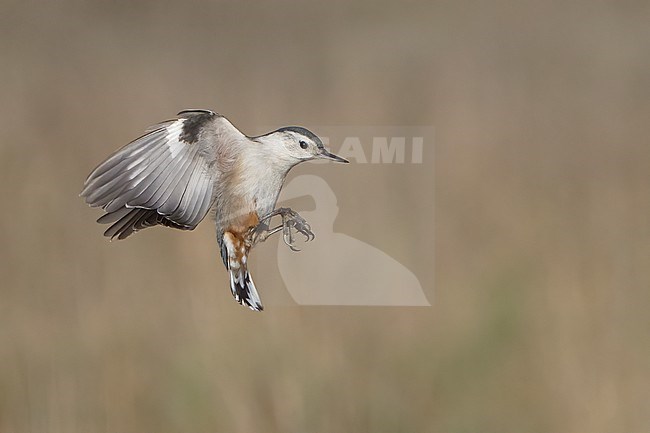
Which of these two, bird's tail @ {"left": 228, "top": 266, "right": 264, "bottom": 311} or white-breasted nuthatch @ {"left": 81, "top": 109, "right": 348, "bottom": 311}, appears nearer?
white-breasted nuthatch @ {"left": 81, "top": 109, "right": 348, "bottom": 311}

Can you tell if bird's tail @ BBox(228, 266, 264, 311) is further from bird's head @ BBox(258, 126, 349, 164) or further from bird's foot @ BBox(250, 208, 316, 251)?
bird's head @ BBox(258, 126, 349, 164)

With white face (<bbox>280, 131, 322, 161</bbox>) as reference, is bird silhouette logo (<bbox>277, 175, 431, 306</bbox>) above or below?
below

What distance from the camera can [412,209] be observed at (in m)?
1.21

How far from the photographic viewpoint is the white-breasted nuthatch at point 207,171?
41.5 inches

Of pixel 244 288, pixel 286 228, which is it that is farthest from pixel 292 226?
pixel 244 288

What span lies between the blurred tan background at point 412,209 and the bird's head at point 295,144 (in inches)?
3.7

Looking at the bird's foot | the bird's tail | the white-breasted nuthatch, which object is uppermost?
the white-breasted nuthatch

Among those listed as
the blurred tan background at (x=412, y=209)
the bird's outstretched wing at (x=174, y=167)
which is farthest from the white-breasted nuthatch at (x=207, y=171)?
the blurred tan background at (x=412, y=209)

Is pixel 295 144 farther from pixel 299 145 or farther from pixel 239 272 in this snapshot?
pixel 239 272

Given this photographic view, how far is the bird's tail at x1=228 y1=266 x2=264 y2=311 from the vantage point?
1171mm

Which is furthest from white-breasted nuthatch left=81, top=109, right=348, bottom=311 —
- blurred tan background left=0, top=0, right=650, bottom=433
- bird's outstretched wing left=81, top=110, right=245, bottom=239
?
blurred tan background left=0, top=0, right=650, bottom=433

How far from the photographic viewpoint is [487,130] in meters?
1.22
